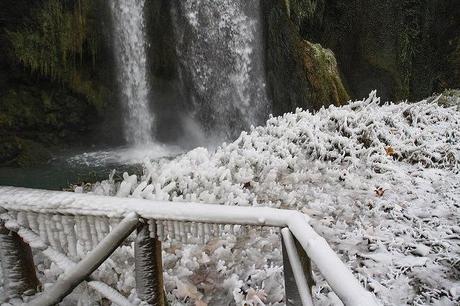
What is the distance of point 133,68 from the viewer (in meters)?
13.3

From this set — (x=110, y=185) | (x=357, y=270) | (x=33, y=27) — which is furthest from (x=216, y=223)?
(x=33, y=27)

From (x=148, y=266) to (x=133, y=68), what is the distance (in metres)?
12.3

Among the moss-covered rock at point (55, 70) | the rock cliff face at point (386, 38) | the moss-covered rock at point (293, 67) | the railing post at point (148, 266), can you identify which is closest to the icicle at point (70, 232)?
the railing post at point (148, 266)

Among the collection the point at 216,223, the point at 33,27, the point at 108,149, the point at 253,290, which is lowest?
the point at 108,149

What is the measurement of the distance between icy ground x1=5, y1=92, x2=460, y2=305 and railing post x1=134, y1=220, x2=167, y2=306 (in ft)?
1.70

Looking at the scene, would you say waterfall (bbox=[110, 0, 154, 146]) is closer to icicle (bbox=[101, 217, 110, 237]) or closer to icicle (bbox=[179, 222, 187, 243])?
icicle (bbox=[101, 217, 110, 237])

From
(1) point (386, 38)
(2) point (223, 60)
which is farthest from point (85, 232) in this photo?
(1) point (386, 38)

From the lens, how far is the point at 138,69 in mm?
13414

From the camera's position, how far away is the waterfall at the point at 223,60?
11500mm

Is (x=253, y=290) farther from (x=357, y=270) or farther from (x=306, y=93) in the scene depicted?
(x=306, y=93)

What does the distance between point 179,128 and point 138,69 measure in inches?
108

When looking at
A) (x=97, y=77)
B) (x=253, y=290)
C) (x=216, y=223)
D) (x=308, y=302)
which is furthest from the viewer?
(x=97, y=77)

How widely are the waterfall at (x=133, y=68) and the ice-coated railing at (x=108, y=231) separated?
1186 cm

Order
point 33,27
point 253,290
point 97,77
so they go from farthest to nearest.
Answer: point 97,77, point 33,27, point 253,290
